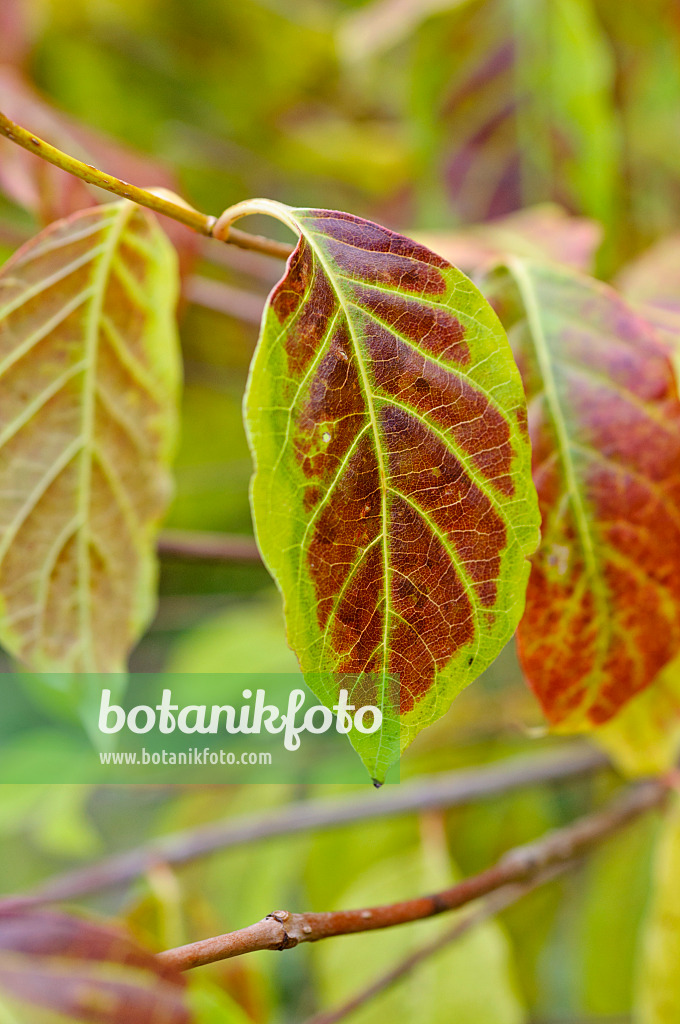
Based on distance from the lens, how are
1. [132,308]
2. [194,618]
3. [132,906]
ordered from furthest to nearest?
[194,618] → [132,906] → [132,308]

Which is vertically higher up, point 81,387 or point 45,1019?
point 81,387

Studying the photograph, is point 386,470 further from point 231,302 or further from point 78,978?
A: point 231,302

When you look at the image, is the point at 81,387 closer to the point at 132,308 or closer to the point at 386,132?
the point at 132,308

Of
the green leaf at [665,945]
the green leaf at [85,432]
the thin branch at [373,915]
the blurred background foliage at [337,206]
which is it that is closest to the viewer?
the thin branch at [373,915]

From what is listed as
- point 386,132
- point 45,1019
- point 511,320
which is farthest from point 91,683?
point 386,132

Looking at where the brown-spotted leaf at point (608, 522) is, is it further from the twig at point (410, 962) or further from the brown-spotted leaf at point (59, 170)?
the brown-spotted leaf at point (59, 170)

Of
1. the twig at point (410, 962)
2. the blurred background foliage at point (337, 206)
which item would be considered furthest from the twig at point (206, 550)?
the twig at point (410, 962)
